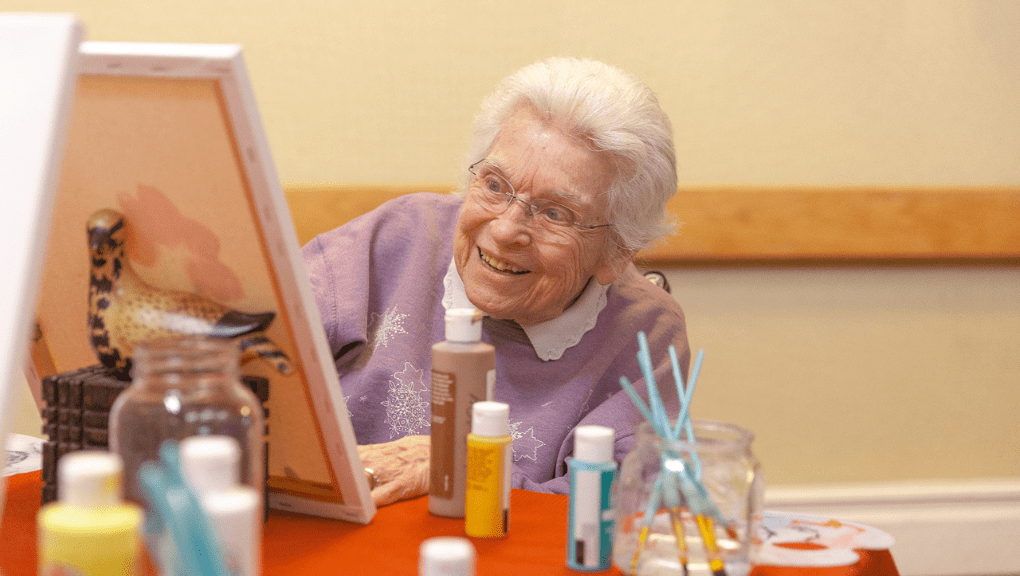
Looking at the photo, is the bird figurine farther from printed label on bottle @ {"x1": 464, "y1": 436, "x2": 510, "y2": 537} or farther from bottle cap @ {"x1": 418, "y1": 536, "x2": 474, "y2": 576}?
bottle cap @ {"x1": 418, "y1": 536, "x2": 474, "y2": 576}

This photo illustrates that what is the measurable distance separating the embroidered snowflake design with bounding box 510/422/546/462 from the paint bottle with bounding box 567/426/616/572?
60 cm

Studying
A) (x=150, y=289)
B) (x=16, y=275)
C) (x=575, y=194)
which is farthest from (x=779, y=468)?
(x=16, y=275)

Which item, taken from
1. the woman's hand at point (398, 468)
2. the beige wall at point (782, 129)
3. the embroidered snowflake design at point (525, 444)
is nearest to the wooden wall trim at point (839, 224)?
the beige wall at point (782, 129)

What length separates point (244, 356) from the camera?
86cm

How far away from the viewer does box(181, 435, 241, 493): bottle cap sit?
0.47 m

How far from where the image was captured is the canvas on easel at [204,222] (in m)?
0.72

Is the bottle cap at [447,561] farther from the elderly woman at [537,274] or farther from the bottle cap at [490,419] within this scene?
the elderly woman at [537,274]

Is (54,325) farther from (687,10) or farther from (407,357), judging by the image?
(687,10)

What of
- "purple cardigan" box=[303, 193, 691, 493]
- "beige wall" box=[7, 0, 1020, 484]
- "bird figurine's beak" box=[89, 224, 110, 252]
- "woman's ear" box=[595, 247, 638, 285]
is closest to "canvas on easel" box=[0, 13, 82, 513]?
"bird figurine's beak" box=[89, 224, 110, 252]

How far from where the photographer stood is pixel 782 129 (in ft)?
8.73

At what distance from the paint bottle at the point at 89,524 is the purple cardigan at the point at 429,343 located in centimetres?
91

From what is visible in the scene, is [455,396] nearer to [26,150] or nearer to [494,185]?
[26,150]

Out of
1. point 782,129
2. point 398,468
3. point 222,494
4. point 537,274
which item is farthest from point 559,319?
point 782,129

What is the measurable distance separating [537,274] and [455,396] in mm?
654
